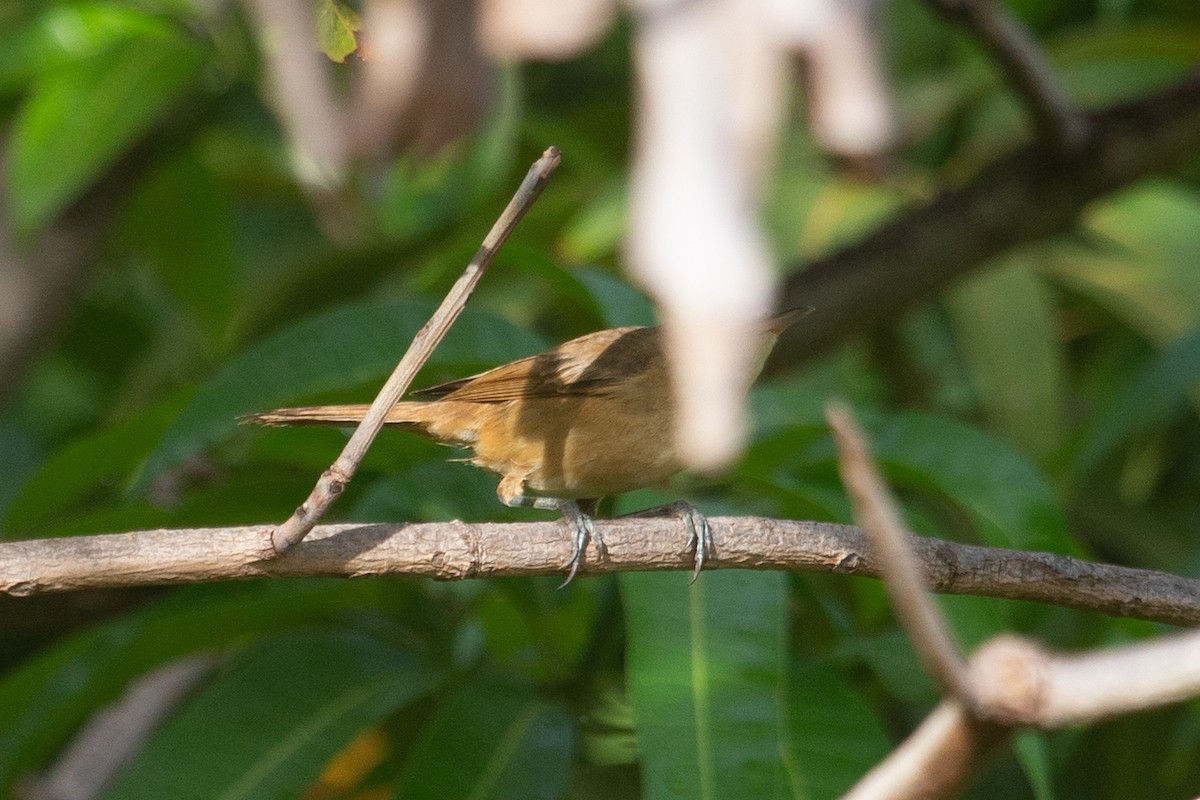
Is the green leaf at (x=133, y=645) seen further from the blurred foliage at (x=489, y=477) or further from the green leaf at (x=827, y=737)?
the green leaf at (x=827, y=737)

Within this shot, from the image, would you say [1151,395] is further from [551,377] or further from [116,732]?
[116,732]

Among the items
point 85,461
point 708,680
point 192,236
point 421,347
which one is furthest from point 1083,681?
point 192,236

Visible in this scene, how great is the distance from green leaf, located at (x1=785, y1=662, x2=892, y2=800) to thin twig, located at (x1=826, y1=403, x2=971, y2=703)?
1579 mm

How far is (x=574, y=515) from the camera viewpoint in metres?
1.92

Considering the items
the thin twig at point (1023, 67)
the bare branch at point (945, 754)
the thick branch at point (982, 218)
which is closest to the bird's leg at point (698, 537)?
the bare branch at point (945, 754)

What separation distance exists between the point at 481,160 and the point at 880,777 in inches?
119

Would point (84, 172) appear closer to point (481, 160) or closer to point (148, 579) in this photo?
point (481, 160)

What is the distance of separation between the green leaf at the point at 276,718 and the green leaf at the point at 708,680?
69 cm

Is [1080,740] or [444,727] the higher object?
[444,727]

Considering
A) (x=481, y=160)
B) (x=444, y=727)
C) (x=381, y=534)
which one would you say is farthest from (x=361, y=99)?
(x=481, y=160)

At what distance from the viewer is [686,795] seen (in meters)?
1.87

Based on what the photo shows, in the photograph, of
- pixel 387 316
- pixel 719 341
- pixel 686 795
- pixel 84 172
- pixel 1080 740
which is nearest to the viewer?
pixel 719 341

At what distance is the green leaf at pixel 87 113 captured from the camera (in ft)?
9.61

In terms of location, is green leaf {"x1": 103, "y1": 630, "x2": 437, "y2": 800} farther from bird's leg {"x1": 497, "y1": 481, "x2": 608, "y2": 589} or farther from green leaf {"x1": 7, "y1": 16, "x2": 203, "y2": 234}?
green leaf {"x1": 7, "y1": 16, "x2": 203, "y2": 234}
